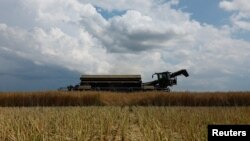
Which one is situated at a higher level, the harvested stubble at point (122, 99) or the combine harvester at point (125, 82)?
the combine harvester at point (125, 82)

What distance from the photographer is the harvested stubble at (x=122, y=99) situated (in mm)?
26203

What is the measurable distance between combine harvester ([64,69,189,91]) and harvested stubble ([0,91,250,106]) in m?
5.00

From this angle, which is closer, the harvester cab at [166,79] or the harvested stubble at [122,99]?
the harvested stubble at [122,99]

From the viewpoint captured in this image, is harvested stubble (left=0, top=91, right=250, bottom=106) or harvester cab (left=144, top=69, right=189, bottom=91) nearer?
harvested stubble (left=0, top=91, right=250, bottom=106)

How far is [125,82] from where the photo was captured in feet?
108

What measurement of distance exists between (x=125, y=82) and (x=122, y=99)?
21.6ft

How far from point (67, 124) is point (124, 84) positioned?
2367cm

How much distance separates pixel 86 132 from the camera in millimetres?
8062

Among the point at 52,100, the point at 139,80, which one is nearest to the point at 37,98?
the point at 52,100

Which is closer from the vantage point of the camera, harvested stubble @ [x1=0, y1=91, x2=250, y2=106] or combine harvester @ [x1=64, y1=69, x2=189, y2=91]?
harvested stubble @ [x1=0, y1=91, x2=250, y2=106]

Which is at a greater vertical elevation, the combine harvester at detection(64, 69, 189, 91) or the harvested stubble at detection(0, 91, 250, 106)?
the combine harvester at detection(64, 69, 189, 91)

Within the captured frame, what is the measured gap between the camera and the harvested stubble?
86.0 feet

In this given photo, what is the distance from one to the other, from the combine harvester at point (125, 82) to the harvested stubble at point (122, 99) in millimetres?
5000

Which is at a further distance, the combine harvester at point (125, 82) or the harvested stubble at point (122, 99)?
the combine harvester at point (125, 82)
